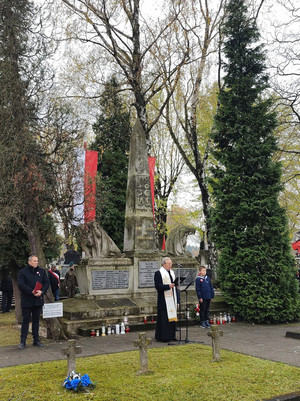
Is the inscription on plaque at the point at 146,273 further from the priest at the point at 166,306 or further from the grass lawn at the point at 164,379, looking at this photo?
the grass lawn at the point at 164,379

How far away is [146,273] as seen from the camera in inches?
536

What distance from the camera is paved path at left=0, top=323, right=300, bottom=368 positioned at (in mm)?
8227

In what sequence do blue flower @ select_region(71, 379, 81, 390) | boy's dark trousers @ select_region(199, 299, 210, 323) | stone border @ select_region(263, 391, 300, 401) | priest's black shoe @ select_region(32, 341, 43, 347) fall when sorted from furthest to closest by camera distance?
boy's dark trousers @ select_region(199, 299, 210, 323)
priest's black shoe @ select_region(32, 341, 43, 347)
blue flower @ select_region(71, 379, 81, 390)
stone border @ select_region(263, 391, 300, 401)

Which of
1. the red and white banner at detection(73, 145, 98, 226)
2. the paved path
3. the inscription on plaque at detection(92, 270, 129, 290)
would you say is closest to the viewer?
the paved path

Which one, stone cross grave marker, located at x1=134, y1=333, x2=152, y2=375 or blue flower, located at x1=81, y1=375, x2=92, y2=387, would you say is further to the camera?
stone cross grave marker, located at x1=134, y1=333, x2=152, y2=375

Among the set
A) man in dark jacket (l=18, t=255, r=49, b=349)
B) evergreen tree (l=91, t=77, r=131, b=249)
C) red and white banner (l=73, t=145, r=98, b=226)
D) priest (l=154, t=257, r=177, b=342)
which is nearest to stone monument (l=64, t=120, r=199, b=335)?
red and white banner (l=73, t=145, r=98, b=226)

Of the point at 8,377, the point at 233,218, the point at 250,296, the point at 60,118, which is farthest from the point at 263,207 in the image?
the point at 8,377

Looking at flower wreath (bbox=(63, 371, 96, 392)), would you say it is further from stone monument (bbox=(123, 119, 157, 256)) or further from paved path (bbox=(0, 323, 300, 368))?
stone monument (bbox=(123, 119, 157, 256))

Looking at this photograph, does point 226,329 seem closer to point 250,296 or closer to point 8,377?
point 250,296

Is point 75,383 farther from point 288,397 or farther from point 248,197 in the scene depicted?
point 248,197

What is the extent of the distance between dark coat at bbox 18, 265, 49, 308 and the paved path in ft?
3.34

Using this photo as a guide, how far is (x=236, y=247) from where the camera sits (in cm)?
1443

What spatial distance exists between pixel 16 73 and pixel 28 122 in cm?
135

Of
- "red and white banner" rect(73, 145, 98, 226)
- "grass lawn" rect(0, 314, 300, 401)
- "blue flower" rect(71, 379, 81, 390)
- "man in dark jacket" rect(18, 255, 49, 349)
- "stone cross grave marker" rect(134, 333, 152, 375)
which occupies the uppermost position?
"red and white banner" rect(73, 145, 98, 226)
